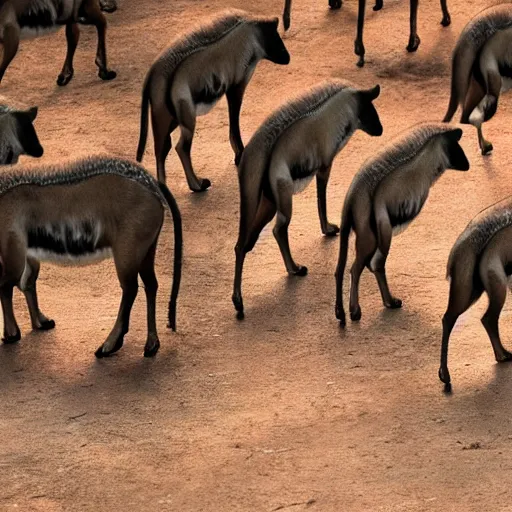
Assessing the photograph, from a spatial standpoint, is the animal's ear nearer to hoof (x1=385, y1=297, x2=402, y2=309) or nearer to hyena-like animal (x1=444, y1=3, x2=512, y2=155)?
hoof (x1=385, y1=297, x2=402, y2=309)

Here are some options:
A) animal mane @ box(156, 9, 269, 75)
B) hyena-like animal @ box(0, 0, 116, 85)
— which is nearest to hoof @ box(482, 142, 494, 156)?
animal mane @ box(156, 9, 269, 75)

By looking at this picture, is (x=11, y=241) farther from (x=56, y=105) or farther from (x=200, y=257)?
(x=56, y=105)

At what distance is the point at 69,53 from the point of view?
1783 cm

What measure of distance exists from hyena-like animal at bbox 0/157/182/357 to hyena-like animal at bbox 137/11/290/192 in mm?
2101

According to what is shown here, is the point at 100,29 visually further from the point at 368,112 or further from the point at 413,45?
the point at 368,112

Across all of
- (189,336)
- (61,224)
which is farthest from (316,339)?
(61,224)

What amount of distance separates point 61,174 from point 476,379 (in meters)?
3.27

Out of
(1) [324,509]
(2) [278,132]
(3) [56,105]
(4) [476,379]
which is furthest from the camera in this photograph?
(3) [56,105]

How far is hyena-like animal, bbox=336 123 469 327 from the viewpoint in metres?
13.6

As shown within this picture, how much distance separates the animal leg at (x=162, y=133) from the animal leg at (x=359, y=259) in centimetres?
247

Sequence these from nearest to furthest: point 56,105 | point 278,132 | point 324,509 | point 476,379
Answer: point 324,509 → point 476,379 → point 278,132 → point 56,105

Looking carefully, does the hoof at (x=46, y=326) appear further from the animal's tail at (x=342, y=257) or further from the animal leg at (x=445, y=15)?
the animal leg at (x=445, y=15)

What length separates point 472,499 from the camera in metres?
11.6

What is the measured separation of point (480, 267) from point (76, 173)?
2.93 metres
